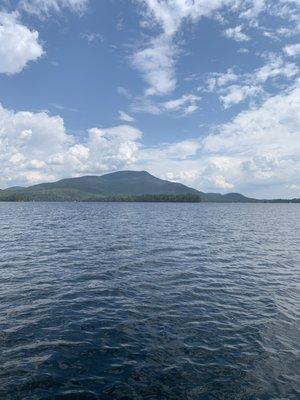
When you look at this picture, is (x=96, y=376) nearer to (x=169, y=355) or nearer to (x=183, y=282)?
(x=169, y=355)

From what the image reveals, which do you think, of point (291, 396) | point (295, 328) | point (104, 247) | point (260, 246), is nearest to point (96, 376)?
point (291, 396)

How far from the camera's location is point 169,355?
1825 centimetres

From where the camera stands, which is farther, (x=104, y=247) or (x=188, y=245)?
(x=188, y=245)

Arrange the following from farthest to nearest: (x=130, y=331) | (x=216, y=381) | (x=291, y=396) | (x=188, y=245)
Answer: (x=188, y=245), (x=130, y=331), (x=216, y=381), (x=291, y=396)

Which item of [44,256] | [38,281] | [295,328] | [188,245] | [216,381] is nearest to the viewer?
[216,381]

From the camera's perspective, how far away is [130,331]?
21.2 meters

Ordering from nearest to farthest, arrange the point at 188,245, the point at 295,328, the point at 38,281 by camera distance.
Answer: the point at 295,328, the point at 38,281, the point at 188,245

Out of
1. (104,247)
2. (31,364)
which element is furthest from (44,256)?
(31,364)

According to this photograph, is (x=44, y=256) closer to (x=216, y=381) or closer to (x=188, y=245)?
(x=188, y=245)

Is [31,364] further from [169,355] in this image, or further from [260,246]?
[260,246]

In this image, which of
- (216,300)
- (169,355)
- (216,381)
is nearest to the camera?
(216,381)

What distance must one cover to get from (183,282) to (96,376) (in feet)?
59.6

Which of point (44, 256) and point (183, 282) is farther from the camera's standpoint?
point (44, 256)

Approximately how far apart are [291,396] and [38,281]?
2450 centimetres
